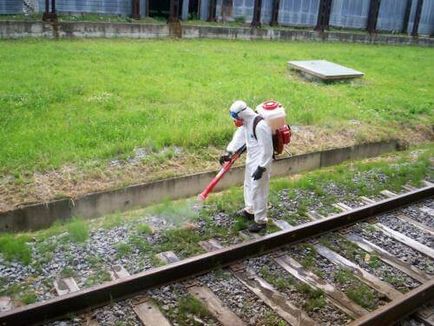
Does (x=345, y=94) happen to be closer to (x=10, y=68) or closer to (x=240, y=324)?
(x=10, y=68)

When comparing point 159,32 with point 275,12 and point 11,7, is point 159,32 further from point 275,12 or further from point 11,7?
point 275,12

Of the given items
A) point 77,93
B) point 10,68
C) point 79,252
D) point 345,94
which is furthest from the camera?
point 345,94

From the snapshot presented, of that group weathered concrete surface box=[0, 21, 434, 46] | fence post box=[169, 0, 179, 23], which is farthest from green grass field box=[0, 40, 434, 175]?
fence post box=[169, 0, 179, 23]

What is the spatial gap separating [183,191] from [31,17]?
15.8 metres

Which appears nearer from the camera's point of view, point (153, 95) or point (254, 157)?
point (254, 157)

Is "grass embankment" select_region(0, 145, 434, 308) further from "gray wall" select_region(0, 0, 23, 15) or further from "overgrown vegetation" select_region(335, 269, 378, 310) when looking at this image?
"gray wall" select_region(0, 0, 23, 15)

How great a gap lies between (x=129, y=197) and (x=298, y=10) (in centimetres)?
2582

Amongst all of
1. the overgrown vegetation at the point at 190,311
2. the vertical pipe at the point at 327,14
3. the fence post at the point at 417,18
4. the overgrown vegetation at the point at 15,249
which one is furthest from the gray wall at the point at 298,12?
A: the overgrown vegetation at the point at 190,311

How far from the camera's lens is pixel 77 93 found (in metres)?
12.5

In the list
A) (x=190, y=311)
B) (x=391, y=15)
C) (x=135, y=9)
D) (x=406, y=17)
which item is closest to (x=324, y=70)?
(x=135, y=9)

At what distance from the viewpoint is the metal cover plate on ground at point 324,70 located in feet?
55.8

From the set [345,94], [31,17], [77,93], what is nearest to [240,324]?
[77,93]

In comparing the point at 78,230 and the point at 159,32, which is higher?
the point at 159,32

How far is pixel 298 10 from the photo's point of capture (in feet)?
102
